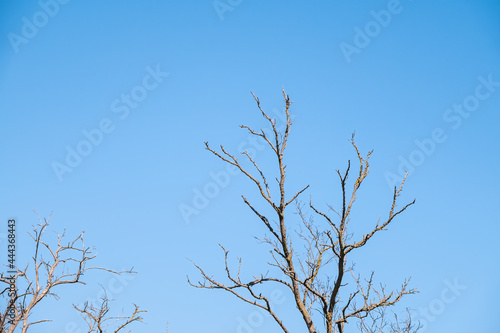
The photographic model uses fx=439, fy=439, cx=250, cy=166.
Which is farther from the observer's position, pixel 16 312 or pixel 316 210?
pixel 16 312

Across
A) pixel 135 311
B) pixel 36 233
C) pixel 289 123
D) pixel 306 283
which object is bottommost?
pixel 306 283

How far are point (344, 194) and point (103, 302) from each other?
7.77 metres

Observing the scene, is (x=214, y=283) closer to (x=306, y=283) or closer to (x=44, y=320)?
(x=306, y=283)

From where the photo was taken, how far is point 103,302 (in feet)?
33.6

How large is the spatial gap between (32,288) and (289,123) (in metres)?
6.06

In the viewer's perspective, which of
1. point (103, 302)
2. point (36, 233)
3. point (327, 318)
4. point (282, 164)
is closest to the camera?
point (327, 318)

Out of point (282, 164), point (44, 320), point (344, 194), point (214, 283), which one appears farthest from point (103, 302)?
point (344, 194)

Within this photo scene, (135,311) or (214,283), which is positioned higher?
(135,311)

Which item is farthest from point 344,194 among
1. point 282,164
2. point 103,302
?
point 103,302

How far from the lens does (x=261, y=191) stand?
513 cm

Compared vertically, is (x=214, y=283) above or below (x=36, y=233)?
below

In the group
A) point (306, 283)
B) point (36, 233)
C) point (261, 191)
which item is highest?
point (36, 233)

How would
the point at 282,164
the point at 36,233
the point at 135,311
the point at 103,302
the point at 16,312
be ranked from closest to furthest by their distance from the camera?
the point at 282,164 < the point at 16,312 < the point at 36,233 < the point at 135,311 < the point at 103,302

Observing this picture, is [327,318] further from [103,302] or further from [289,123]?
[103,302]
